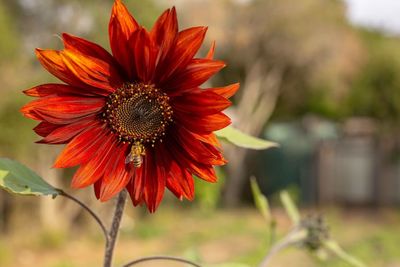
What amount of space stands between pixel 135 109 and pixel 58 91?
3.2 inches

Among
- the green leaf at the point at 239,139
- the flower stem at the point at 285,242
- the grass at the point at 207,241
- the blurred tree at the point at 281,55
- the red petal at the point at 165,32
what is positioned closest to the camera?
the red petal at the point at 165,32

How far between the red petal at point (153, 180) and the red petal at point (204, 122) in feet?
0.16

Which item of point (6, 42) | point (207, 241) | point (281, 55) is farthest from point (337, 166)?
point (6, 42)

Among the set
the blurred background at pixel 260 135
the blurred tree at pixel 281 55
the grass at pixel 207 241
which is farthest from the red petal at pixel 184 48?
the blurred tree at pixel 281 55

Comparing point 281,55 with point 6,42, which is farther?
point 281,55

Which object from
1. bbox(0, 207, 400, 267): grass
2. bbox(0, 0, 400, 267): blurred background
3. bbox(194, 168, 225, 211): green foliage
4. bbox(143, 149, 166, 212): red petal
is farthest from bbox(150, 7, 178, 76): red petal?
bbox(194, 168, 225, 211): green foliage

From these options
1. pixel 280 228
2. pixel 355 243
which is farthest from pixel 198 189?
pixel 355 243

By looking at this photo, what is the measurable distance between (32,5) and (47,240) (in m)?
4.39

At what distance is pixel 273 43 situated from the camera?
42.5ft

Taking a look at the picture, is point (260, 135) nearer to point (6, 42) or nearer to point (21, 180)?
point (6, 42)

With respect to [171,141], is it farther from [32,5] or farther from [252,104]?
[252,104]

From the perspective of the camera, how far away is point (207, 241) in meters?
7.95

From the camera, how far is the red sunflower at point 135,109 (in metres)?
Result: 0.56

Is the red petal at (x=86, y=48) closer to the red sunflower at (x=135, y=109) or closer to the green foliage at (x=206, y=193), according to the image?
the red sunflower at (x=135, y=109)
